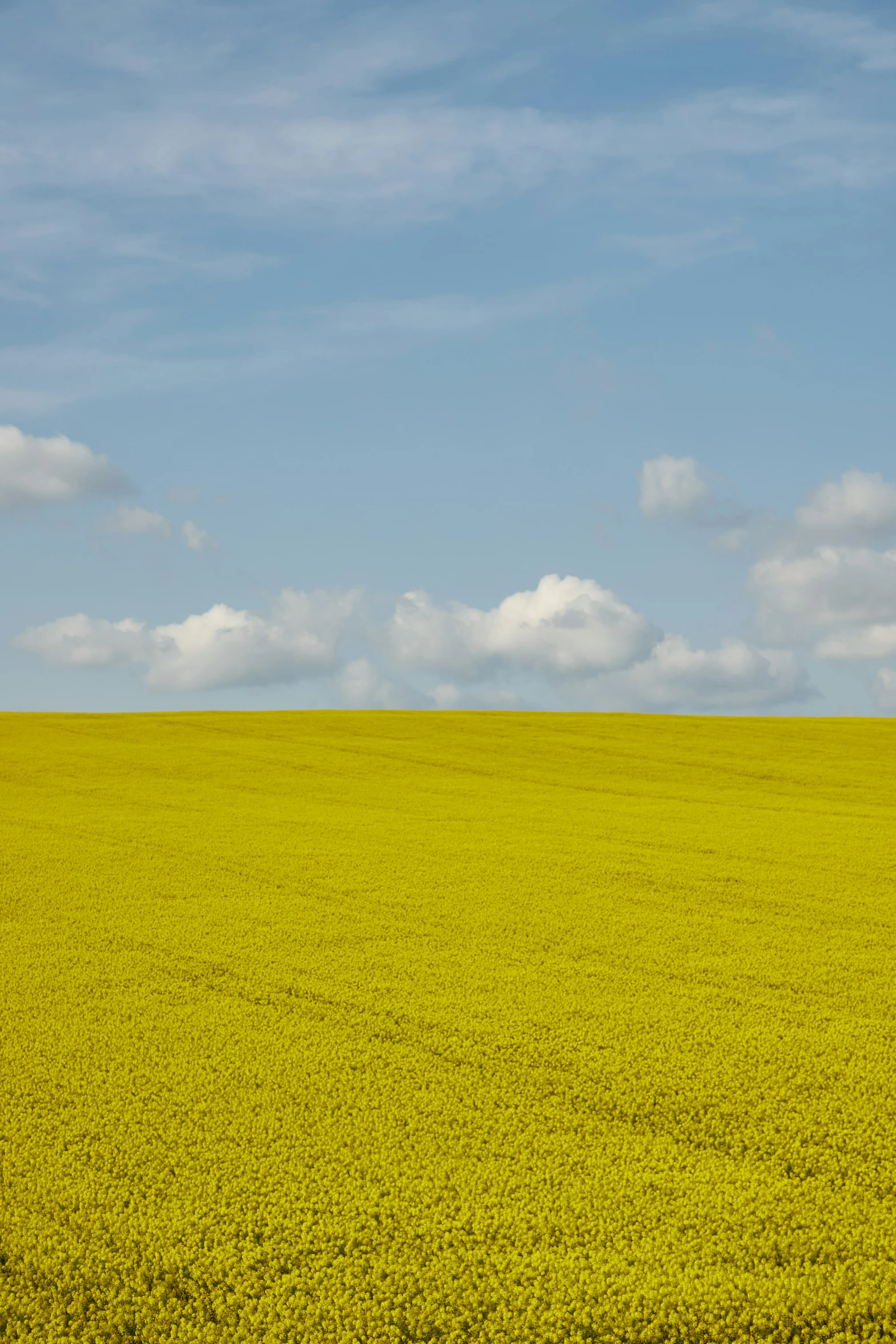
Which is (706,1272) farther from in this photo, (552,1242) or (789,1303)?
(552,1242)

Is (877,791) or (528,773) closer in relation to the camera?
(877,791)

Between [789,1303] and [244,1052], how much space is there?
258 cm

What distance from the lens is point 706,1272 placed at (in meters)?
2.83

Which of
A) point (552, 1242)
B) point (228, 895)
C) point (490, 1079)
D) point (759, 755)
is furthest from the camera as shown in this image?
point (759, 755)

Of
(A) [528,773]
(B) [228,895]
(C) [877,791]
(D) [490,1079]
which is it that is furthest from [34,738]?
(D) [490,1079]

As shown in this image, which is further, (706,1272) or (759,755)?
(759,755)

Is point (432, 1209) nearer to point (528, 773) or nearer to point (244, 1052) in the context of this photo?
point (244, 1052)

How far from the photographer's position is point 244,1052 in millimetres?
4406

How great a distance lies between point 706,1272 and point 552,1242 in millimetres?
476

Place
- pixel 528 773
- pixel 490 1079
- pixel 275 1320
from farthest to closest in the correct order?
pixel 528 773, pixel 490 1079, pixel 275 1320

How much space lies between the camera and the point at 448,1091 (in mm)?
3961

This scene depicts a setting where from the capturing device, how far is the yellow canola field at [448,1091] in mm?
2801

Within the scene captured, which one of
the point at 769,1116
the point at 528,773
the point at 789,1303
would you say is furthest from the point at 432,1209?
the point at 528,773

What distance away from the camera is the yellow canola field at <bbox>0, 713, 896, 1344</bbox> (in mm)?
2801
